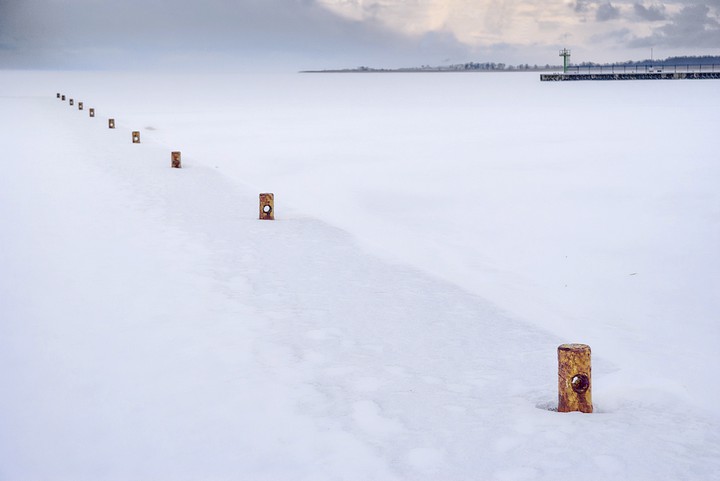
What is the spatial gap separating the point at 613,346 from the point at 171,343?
3.60 metres

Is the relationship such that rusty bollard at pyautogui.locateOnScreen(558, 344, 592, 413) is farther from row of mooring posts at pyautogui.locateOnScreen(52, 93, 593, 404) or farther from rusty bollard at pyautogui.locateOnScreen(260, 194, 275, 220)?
rusty bollard at pyautogui.locateOnScreen(260, 194, 275, 220)

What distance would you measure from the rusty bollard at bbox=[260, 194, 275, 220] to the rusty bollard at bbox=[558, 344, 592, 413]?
706 centimetres

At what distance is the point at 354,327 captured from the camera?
6.81 metres

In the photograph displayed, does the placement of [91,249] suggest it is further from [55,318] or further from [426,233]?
[426,233]

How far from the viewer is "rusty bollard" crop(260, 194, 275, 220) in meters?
11.6

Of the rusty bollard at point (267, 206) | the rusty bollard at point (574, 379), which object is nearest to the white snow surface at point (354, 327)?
→ the rusty bollard at point (574, 379)

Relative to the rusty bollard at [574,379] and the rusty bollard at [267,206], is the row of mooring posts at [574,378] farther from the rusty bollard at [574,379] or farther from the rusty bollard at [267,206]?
the rusty bollard at [267,206]

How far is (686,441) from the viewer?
481 cm

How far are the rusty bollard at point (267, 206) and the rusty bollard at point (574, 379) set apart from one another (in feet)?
23.2

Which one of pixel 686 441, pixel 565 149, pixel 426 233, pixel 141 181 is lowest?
pixel 686 441

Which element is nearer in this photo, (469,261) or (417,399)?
(417,399)

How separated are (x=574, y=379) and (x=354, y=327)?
2249 mm

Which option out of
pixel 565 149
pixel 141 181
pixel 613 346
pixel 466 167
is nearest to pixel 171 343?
pixel 613 346

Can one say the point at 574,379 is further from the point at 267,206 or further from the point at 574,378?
the point at 267,206
